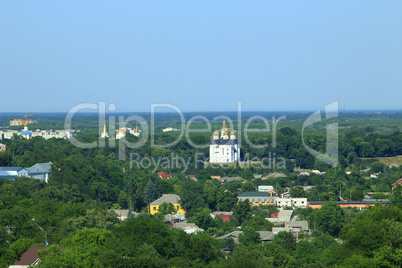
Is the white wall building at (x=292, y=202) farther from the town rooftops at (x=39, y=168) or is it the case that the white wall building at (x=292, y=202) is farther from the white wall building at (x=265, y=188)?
the town rooftops at (x=39, y=168)

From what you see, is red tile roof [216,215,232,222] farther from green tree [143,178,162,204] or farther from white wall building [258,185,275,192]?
white wall building [258,185,275,192]

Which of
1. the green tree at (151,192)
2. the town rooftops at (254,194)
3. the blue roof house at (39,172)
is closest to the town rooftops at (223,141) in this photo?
the town rooftops at (254,194)

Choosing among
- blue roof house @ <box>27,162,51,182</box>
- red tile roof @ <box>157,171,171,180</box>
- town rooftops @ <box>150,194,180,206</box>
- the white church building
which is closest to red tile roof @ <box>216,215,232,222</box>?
town rooftops @ <box>150,194,180,206</box>

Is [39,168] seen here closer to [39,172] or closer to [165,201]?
[39,172]

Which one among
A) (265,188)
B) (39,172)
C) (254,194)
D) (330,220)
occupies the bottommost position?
(265,188)

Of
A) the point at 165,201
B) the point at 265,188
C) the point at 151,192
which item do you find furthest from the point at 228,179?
the point at 165,201

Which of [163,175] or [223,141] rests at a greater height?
[223,141]
